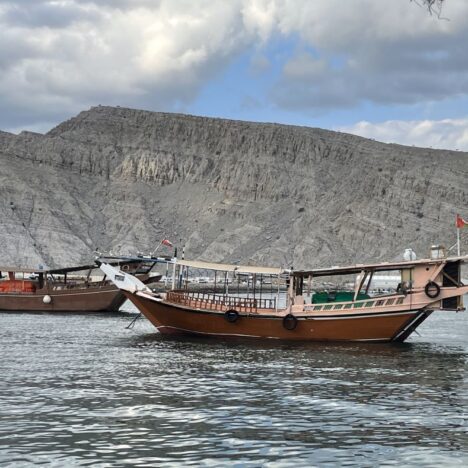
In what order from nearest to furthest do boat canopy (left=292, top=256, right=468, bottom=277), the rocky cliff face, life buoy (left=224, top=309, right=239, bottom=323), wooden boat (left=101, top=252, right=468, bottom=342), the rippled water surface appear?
the rippled water surface, boat canopy (left=292, top=256, right=468, bottom=277), wooden boat (left=101, top=252, right=468, bottom=342), life buoy (left=224, top=309, right=239, bottom=323), the rocky cliff face

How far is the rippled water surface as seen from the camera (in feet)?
61.6

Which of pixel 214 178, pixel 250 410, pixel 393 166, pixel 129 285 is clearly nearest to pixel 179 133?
pixel 214 178

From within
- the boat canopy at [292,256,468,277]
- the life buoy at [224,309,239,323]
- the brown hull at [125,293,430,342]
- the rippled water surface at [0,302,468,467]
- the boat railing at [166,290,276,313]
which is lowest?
the rippled water surface at [0,302,468,467]

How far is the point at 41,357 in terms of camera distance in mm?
36781

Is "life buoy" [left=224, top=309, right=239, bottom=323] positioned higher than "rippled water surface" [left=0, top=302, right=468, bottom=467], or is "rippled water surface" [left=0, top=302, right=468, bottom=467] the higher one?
"life buoy" [left=224, top=309, right=239, bottom=323]

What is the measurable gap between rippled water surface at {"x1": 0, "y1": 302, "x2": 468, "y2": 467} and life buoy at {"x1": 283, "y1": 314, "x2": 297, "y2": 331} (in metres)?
1.20

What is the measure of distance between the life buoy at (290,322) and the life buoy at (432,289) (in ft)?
22.6

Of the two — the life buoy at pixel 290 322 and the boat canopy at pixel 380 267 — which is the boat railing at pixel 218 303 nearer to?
the life buoy at pixel 290 322

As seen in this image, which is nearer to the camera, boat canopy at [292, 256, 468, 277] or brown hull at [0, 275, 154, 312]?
boat canopy at [292, 256, 468, 277]

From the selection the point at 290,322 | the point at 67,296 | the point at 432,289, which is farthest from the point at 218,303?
the point at 67,296

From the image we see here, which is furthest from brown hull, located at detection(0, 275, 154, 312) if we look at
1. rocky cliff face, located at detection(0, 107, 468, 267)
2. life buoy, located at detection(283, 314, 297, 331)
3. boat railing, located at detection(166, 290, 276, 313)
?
rocky cliff face, located at detection(0, 107, 468, 267)

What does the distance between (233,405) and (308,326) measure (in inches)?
732

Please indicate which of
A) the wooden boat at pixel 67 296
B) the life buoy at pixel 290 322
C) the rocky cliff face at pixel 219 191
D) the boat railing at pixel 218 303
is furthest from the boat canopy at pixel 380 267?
the rocky cliff face at pixel 219 191

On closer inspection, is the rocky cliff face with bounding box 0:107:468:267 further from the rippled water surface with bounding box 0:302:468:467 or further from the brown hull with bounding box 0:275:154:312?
the rippled water surface with bounding box 0:302:468:467
